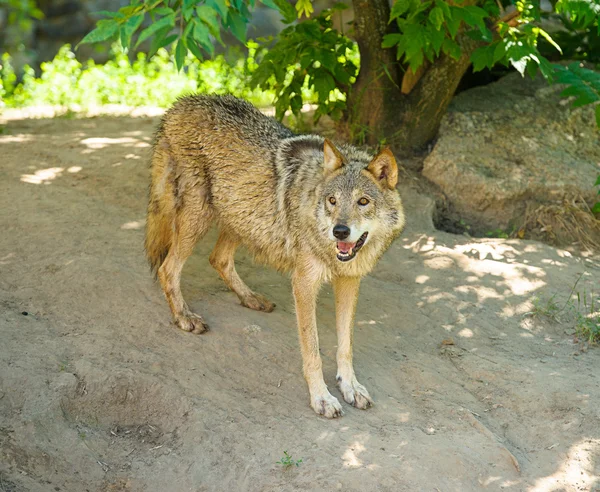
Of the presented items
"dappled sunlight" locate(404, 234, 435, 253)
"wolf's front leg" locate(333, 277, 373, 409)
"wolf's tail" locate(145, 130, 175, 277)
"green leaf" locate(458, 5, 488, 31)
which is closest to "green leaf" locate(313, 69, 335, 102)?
"green leaf" locate(458, 5, 488, 31)

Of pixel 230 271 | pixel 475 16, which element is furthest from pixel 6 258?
pixel 475 16

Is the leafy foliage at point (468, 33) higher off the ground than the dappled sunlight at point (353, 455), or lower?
higher

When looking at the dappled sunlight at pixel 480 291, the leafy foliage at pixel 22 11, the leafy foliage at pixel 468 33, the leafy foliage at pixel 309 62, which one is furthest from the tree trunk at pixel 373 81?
the leafy foliage at pixel 22 11

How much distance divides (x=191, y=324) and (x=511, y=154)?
4.20 meters

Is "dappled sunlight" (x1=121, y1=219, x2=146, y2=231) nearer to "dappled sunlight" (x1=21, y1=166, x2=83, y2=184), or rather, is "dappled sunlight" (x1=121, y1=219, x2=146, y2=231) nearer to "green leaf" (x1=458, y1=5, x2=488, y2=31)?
"dappled sunlight" (x1=21, y1=166, x2=83, y2=184)

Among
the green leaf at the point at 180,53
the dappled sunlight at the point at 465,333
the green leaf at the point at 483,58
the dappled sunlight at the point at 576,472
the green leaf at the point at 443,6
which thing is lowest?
the dappled sunlight at the point at 576,472

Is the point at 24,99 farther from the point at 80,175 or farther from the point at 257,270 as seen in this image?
the point at 257,270

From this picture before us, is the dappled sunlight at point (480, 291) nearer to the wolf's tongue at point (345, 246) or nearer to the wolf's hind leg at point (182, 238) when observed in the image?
the wolf's tongue at point (345, 246)

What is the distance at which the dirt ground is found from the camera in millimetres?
4172

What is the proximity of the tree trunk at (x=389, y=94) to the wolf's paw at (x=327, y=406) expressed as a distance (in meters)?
3.78

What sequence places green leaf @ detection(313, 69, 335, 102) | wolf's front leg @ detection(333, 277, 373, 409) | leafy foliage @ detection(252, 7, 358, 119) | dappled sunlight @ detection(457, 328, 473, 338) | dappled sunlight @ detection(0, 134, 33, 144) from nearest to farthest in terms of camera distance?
wolf's front leg @ detection(333, 277, 373, 409)
dappled sunlight @ detection(457, 328, 473, 338)
leafy foliage @ detection(252, 7, 358, 119)
green leaf @ detection(313, 69, 335, 102)
dappled sunlight @ detection(0, 134, 33, 144)

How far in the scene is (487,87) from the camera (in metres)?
8.47

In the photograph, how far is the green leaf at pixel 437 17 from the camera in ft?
18.7

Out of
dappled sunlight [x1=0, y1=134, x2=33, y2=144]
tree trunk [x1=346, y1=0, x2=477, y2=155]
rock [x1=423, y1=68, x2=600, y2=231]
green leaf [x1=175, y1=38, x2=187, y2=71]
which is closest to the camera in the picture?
green leaf [x1=175, y1=38, x2=187, y2=71]
